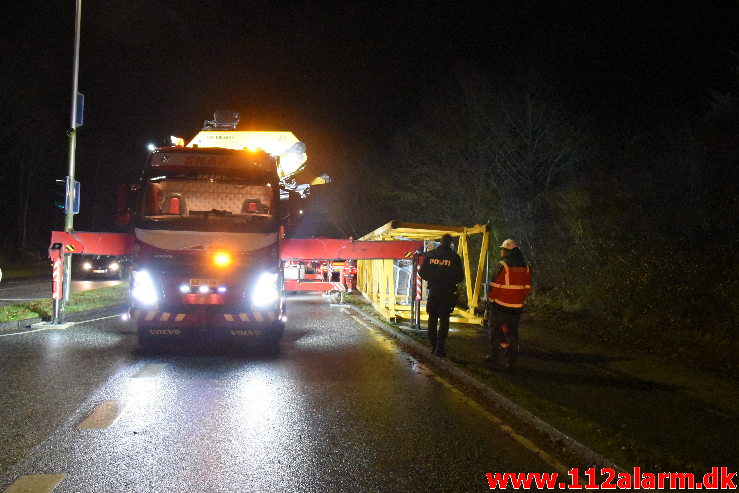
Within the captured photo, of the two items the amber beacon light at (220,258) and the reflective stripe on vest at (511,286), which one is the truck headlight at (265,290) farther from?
the reflective stripe on vest at (511,286)

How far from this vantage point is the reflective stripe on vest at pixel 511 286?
8.39 m

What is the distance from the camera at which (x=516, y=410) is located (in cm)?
624

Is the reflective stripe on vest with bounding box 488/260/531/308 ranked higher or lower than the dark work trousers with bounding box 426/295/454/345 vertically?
higher

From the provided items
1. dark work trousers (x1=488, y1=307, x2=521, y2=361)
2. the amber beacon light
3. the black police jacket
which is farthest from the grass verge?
dark work trousers (x1=488, y1=307, x2=521, y2=361)

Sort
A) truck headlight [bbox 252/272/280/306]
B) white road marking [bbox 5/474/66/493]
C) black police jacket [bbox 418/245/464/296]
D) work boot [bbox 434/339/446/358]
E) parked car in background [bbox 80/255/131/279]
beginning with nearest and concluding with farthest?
white road marking [bbox 5/474/66/493], work boot [bbox 434/339/446/358], black police jacket [bbox 418/245/464/296], truck headlight [bbox 252/272/280/306], parked car in background [bbox 80/255/131/279]

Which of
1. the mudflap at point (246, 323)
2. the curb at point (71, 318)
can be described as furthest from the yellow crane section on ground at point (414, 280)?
the curb at point (71, 318)

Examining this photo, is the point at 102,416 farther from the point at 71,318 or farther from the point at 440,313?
the point at 71,318

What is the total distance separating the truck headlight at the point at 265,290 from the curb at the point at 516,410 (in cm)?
266

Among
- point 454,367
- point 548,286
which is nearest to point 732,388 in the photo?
point 454,367

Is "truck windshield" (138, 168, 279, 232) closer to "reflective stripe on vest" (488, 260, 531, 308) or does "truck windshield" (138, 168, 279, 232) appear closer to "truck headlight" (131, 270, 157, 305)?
"truck headlight" (131, 270, 157, 305)

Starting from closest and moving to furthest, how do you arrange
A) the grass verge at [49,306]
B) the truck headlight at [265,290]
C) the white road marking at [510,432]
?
1. the white road marking at [510,432]
2. the truck headlight at [265,290]
3. the grass verge at [49,306]

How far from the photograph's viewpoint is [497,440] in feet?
18.0

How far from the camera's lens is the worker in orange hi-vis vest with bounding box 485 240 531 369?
839 centimetres

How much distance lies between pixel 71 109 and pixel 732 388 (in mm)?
14886
